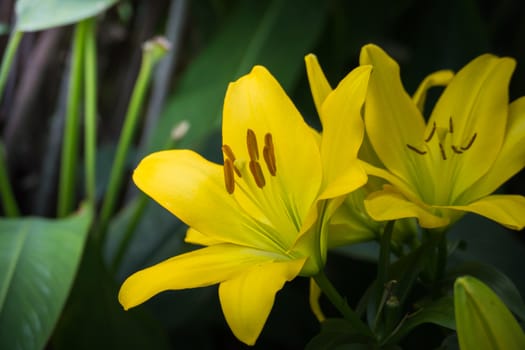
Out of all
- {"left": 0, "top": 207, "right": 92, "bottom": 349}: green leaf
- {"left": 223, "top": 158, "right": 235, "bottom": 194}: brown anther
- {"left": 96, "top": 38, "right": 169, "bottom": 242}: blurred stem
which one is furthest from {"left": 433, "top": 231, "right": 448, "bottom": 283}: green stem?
{"left": 96, "top": 38, "right": 169, "bottom": 242}: blurred stem

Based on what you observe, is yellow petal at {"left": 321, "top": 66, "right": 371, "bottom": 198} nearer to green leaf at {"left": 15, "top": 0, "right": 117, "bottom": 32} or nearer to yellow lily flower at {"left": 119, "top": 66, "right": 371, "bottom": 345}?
yellow lily flower at {"left": 119, "top": 66, "right": 371, "bottom": 345}

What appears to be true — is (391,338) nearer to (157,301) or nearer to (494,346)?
(494,346)

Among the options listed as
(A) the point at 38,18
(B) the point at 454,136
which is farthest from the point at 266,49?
(B) the point at 454,136

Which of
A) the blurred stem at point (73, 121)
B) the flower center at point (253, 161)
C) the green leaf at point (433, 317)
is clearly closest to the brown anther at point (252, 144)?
the flower center at point (253, 161)

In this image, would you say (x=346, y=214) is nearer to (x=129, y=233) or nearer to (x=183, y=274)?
(x=183, y=274)

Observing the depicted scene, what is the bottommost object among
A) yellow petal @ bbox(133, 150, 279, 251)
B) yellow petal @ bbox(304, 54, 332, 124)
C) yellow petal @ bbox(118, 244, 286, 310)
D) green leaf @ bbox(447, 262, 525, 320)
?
green leaf @ bbox(447, 262, 525, 320)
